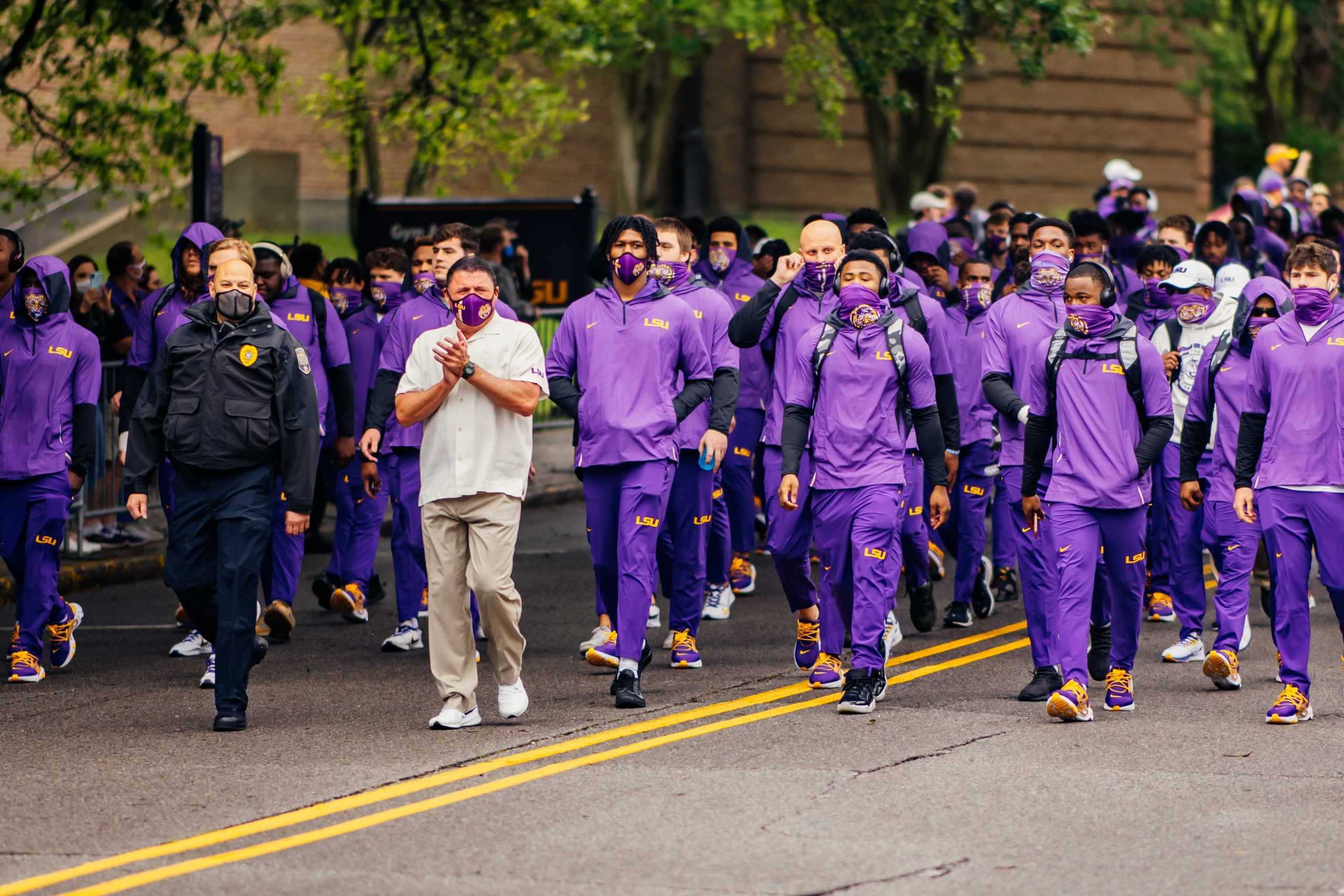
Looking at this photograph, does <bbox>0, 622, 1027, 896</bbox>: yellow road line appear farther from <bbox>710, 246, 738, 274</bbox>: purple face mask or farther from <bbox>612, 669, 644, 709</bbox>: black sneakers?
<bbox>710, 246, 738, 274</bbox>: purple face mask

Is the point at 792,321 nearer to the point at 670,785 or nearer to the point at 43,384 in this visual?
the point at 670,785

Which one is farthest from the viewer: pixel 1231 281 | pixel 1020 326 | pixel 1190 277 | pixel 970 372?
pixel 970 372

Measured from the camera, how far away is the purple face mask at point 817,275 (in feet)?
34.9

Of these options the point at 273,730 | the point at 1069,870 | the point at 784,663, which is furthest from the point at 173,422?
the point at 1069,870

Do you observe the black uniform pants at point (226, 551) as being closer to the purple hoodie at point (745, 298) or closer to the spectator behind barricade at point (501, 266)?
the spectator behind barricade at point (501, 266)

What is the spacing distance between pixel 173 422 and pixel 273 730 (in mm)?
1417

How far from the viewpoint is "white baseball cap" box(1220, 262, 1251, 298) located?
12344 millimetres

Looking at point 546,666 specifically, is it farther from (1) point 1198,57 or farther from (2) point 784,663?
(1) point 1198,57

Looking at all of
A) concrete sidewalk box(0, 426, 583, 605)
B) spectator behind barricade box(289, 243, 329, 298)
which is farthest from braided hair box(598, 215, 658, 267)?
concrete sidewalk box(0, 426, 583, 605)

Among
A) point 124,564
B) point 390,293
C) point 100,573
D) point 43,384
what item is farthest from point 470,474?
point 124,564

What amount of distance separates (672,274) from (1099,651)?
2939 millimetres

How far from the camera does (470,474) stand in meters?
9.30

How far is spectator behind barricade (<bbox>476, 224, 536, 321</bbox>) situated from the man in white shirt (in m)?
3.20

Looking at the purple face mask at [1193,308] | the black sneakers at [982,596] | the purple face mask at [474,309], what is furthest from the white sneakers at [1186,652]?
the purple face mask at [474,309]
